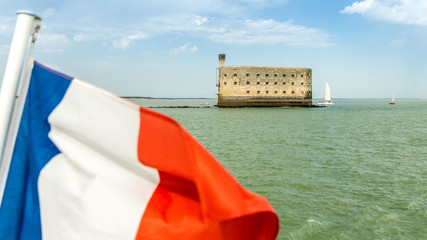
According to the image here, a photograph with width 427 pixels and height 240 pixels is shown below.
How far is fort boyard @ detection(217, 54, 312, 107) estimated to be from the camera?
4819 cm

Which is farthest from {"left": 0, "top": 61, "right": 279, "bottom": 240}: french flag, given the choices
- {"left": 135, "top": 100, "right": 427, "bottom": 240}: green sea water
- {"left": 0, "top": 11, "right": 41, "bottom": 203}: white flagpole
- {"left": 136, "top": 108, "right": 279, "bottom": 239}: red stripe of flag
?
{"left": 135, "top": 100, "right": 427, "bottom": 240}: green sea water

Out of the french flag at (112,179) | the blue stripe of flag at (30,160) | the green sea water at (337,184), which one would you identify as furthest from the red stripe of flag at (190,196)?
the green sea water at (337,184)

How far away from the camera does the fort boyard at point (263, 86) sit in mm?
48188

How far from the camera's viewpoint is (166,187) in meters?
1.52

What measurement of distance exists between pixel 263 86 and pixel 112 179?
4875 centimetres

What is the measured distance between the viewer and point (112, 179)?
1516mm

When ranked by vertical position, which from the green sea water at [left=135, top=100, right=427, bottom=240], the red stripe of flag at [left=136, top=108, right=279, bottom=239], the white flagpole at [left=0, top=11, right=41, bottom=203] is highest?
the white flagpole at [left=0, top=11, right=41, bottom=203]

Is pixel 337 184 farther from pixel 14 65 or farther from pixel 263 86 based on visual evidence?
pixel 263 86

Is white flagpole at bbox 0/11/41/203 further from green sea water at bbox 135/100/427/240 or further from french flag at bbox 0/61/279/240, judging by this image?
green sea water at bbox 135/100/427/240

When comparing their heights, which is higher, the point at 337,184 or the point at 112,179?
the point at 112,179

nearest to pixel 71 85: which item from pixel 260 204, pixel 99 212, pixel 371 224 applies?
pixel 99 212

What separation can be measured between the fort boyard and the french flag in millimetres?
46643

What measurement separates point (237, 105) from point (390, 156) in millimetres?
35719

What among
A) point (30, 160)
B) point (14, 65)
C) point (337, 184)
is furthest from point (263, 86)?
point (14, 65)
